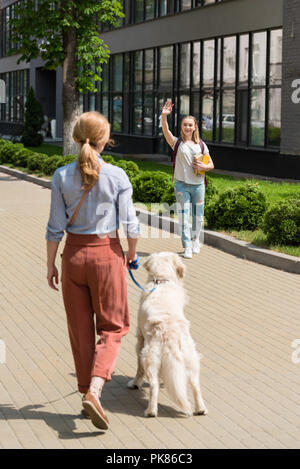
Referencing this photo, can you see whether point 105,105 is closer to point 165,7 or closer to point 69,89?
point 165,7

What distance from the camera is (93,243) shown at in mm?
5398

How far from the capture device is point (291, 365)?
703 cm

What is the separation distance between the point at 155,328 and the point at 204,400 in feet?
2.47

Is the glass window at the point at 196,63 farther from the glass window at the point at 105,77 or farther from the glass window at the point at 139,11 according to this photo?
the glass window at the point at 105,77

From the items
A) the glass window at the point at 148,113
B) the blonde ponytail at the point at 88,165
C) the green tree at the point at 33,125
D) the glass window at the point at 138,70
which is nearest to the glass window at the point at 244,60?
the glass window at the point at 148,113

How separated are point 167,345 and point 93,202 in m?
1.07

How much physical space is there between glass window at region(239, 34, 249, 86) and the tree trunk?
17.1 ft

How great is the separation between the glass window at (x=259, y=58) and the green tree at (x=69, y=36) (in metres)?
4.34

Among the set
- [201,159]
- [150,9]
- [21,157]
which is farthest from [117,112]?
[201,159]

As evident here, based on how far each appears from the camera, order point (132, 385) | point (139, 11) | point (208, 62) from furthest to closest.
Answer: point (139, 11)
point (208, 62)
point (132, 385)

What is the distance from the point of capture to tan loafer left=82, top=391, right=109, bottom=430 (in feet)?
17.1

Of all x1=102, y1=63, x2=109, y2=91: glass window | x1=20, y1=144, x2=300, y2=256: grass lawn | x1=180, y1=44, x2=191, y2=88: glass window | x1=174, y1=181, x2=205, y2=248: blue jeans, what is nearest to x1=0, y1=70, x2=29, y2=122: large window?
x1=102, y1=63, x2=109, y2=91: glass window

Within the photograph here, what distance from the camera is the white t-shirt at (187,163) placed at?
11773 millimetres
